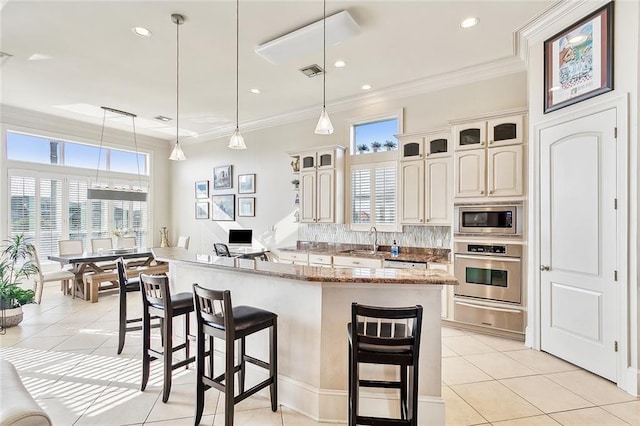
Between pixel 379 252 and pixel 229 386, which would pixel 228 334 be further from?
pixel 379 252

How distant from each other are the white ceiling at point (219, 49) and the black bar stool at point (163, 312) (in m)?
2.52

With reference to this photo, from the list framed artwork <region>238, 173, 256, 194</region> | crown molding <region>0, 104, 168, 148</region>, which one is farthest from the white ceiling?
framed artwork <region>238, 173, 256, 194</region>

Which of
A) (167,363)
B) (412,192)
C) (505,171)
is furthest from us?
(412,192)

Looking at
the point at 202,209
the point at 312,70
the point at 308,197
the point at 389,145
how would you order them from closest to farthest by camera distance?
1. the point at 312,70
2. the point at 389,145
3. the point at 308,197
4. the point at 202,209

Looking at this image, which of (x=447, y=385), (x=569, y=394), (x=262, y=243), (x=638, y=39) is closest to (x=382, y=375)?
(x=447, y=385)

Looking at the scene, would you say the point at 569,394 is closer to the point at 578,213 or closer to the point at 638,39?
the point at 578,213

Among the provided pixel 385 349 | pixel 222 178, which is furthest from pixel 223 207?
pixel 385 349

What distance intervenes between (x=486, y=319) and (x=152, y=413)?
352cm

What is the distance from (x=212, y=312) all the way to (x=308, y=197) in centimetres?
345

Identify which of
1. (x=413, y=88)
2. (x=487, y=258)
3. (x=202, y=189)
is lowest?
(x=487, y=258)

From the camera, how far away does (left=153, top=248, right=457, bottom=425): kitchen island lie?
86.0 inches

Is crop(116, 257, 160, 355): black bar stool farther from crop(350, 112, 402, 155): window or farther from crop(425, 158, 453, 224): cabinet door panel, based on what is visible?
crop(350, 112, 402, 155): window

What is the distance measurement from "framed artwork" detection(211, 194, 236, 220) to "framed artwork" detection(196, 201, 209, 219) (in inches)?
7.5

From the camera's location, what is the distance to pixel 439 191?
4289 millimetres
